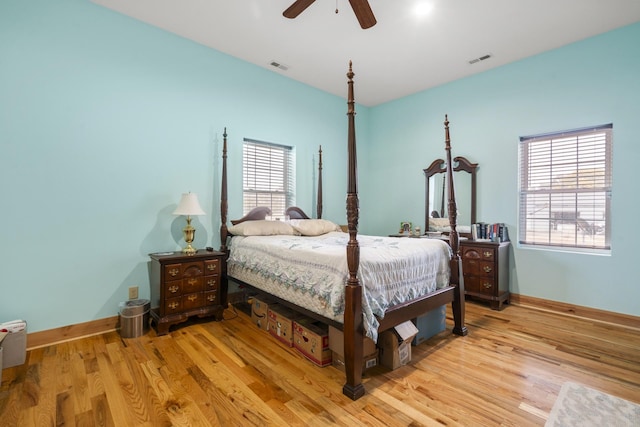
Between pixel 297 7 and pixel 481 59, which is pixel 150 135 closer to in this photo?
pixel 297 7

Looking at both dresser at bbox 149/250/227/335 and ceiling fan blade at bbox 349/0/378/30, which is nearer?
ceiling fan blade at bbox 349/0/378/30

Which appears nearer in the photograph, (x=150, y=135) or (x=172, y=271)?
(x=172, y=271)

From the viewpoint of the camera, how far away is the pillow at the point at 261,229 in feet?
11.4

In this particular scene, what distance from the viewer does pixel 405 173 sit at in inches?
197

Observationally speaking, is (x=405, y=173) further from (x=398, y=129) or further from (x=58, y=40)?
(x=58, y=40)

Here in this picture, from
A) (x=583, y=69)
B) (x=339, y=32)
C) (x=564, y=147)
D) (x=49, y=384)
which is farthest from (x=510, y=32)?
(x=49, y=384)

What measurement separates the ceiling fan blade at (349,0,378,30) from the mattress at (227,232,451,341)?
5.98ft

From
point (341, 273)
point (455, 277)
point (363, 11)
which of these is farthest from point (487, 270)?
point (363, 11)

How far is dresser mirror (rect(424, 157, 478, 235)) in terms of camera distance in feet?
13.8

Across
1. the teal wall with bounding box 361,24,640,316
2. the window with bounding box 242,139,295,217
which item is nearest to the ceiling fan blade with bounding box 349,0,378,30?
the window with bounding box 242,139,295,217

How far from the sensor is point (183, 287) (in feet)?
9.73

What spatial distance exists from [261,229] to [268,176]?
97cm

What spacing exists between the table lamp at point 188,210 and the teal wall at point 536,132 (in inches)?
128

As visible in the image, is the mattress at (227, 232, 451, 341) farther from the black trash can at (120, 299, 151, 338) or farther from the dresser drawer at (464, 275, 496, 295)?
the dresser drawer at (464, 275, 496, 295)
